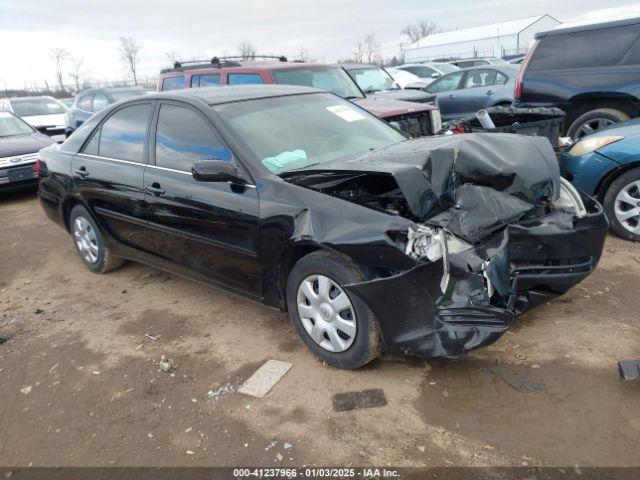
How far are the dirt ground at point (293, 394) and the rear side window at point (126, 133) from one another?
51.6 inches

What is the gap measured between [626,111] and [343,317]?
578 cm

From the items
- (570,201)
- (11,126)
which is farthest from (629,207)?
(11,126)

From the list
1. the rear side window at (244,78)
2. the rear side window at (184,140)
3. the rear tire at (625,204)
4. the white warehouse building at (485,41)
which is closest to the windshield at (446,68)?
the rear side window at (244,78)

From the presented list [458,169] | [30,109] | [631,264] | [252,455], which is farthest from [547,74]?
[30,109]

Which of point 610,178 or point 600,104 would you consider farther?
point 600,104

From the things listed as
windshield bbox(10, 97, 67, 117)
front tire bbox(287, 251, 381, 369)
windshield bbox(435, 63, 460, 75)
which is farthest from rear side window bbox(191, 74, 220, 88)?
windshield bbox(435, 63, 460, 75)

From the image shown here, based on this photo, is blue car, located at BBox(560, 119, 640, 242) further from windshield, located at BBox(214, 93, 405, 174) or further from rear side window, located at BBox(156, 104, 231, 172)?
rear side window, located at BBox(156, 104, 231, 172)

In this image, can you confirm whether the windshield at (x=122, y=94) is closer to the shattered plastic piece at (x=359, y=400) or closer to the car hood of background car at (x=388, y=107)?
the car hood of background car at (x=388, y=107)

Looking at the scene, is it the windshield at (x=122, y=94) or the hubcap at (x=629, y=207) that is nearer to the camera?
→ the hubcap at (x=629, y=207)

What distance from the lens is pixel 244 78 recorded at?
759 centimetres

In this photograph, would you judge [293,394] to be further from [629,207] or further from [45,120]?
[45,120]

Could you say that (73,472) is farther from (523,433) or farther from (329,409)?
(523,433)

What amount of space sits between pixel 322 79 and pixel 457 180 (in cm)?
517

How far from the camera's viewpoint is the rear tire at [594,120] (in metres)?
6.72
